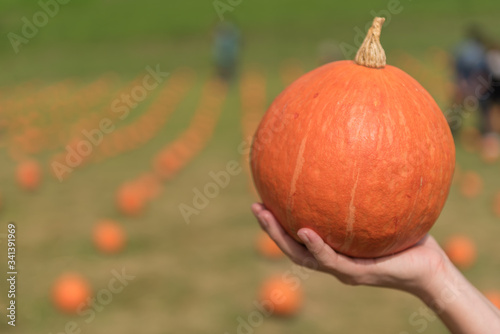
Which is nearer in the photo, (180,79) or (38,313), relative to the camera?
(38,313)

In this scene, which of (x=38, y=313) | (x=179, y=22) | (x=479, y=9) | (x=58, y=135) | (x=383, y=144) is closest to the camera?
(x=383, y=144)

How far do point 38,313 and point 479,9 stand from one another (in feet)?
97.7

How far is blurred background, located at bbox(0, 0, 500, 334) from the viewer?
5.26 metres

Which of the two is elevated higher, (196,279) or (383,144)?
(383,144)

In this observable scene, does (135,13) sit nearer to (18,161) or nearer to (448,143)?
(18,161)

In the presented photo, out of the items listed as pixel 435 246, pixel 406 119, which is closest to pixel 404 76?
pixel 406 119

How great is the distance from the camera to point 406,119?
2504 mm
